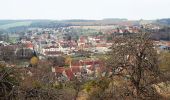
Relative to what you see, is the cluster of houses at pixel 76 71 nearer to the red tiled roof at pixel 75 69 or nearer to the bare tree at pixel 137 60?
the red tiled roof at pixel 75 69

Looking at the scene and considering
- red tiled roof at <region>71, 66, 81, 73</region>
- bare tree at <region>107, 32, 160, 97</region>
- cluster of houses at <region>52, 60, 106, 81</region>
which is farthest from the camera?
red tiled roof at <region>71, 66, 81, 73</region>

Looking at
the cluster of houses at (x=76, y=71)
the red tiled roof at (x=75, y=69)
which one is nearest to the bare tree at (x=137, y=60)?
the cluster of houses at (x=76, y=71)

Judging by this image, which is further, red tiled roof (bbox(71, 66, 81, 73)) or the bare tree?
red tiled roof (bbox(71, 66, 81, 73))

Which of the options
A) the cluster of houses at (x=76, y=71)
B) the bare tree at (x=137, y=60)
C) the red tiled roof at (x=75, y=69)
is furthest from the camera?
the red tiled roof at (x=75, y=69)

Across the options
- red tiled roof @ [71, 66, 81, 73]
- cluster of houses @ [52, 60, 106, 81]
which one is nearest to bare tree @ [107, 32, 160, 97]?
Result: cluster of houses @ [52, 60, 106, 81]

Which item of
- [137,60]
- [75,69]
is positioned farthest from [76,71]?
[137,60]

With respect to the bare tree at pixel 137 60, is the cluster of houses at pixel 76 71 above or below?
below

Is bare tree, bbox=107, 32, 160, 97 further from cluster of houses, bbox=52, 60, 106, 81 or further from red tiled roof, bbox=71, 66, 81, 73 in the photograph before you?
red tiled roof, bbox=71, 66, 81, 73

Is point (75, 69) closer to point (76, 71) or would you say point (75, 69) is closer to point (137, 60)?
point (76, 71)

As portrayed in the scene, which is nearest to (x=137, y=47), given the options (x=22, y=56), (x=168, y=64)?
(x=168, y=64)

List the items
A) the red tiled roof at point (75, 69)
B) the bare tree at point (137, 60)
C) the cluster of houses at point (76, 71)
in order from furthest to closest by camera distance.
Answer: the red tiled roof at point (75, 69), the cluster of houses at point (76, 71), the bare tree at point (137, 60)

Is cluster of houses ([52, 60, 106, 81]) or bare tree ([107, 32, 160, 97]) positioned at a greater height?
bare tree ([107, 32, 160, 97])

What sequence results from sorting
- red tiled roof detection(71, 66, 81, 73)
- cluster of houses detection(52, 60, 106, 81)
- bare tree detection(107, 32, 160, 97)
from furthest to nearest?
red tiled roof detection(71, 66, 81, 73) < cluster of houses detection(52, 60, 106, 81) < bare tree detection(107, 32, 160, 97)
